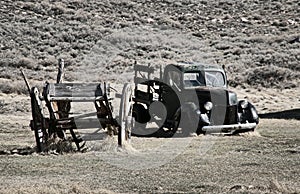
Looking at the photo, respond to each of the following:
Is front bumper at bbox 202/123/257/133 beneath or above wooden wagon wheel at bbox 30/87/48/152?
beneath

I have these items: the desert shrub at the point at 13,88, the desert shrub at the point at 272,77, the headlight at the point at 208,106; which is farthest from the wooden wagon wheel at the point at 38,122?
the desert shrub at the point at 272,77

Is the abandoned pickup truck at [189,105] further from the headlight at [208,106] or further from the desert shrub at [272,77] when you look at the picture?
the desert shrub at [272,77]

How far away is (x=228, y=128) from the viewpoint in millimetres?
18422

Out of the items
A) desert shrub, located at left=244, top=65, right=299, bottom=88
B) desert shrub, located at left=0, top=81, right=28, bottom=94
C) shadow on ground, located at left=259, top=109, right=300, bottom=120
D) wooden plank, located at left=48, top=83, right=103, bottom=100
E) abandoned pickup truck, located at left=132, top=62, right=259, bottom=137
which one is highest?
wooden plank, located at left=48, top=83, right=103, bottom=100

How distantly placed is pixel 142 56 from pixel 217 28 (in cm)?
1264

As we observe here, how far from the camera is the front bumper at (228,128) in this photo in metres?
18.2

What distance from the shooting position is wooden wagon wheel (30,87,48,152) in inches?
594

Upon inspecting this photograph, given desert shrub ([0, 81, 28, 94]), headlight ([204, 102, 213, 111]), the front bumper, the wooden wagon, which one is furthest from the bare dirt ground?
headlight ([204, 102, 213, 111])

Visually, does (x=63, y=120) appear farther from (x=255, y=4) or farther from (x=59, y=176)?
(x=255, y=4)

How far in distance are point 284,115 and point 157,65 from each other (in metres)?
13.3

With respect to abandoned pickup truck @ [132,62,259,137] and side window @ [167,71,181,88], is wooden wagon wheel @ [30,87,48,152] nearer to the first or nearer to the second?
abandoned pickup truck @ [132,62,259,137]

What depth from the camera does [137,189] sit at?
1048cm

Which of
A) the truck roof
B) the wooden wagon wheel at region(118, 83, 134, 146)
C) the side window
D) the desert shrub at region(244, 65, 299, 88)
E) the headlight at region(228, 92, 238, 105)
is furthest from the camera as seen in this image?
the desert shrub at region(244, 65, 299, 88)

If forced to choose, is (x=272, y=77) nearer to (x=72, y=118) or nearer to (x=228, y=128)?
(x=228, y=128)
